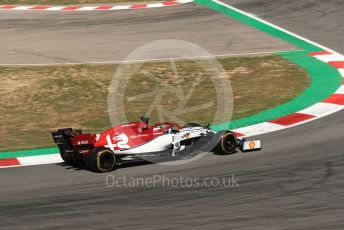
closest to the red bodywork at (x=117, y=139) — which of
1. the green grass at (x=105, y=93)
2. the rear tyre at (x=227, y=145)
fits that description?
the rear tyre at (x=227, y=145)

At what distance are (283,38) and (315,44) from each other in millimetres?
1267

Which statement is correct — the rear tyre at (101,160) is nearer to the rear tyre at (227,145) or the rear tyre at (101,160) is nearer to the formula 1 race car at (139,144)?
the formula 1 race car at (139,144)

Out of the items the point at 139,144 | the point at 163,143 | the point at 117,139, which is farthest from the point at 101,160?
the point at 163,143

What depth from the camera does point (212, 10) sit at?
26828 millimetres

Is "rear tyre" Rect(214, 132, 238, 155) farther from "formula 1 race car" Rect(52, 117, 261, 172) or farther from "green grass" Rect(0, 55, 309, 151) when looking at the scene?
"green grass" Rect(0, 55, 309, 151)

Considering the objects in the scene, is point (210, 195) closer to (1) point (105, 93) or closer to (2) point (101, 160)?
(2) point (101, 160)

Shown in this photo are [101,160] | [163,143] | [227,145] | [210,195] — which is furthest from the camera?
[227,145]

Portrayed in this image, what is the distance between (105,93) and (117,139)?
552 centimetres

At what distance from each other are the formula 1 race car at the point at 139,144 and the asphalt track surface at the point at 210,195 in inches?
8.4

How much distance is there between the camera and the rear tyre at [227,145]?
1309 cm

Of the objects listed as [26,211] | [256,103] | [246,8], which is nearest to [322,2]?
[246,8]

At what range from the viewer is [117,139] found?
1272cm

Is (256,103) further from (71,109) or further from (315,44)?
(315,44)

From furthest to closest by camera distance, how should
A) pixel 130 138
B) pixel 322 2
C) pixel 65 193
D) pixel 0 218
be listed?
pixel 322 2
pixel 130 138
pixel 65 193
pixel 0 218
